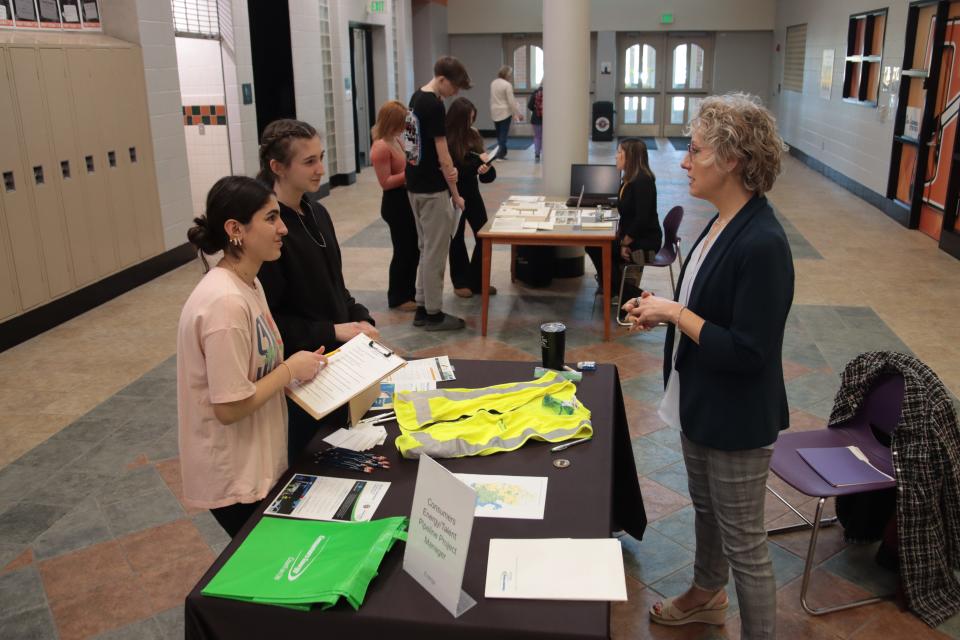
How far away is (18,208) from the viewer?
538cm

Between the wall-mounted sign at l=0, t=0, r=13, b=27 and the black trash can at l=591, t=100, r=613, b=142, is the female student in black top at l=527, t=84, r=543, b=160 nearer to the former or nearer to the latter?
the black trash can at l=591, t=100, r=613, b=142

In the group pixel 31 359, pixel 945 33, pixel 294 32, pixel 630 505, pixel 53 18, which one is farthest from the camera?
pixel 294 32

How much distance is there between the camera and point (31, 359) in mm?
5090

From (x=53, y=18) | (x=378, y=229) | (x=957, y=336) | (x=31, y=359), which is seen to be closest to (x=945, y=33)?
(x=957, y=336)

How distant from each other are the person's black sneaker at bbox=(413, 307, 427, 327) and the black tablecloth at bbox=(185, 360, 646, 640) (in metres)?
3.12

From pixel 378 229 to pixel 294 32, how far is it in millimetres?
2858

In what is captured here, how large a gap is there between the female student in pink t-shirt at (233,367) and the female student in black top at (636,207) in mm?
3742

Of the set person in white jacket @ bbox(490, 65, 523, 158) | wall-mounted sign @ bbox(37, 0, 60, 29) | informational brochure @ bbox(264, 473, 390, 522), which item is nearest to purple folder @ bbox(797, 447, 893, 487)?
informational brochure @ bbox(264, 473, 390, 522)

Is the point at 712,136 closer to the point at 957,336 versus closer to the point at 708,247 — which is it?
the point at 708,247

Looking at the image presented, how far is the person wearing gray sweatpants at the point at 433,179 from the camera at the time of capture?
5180 millimetres

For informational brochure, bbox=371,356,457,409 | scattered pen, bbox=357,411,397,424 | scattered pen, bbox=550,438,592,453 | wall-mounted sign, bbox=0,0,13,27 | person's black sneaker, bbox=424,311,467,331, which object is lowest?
person's black sneaker, bbox=424,311,467,331

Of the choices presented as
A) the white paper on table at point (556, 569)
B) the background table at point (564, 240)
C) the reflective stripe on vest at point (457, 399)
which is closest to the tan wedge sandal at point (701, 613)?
the reflective stripe on vest at point (457, 399)

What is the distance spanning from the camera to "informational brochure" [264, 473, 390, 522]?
6.34ft

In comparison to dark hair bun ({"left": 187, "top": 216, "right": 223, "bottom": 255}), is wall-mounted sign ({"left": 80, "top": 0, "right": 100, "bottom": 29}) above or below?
above
